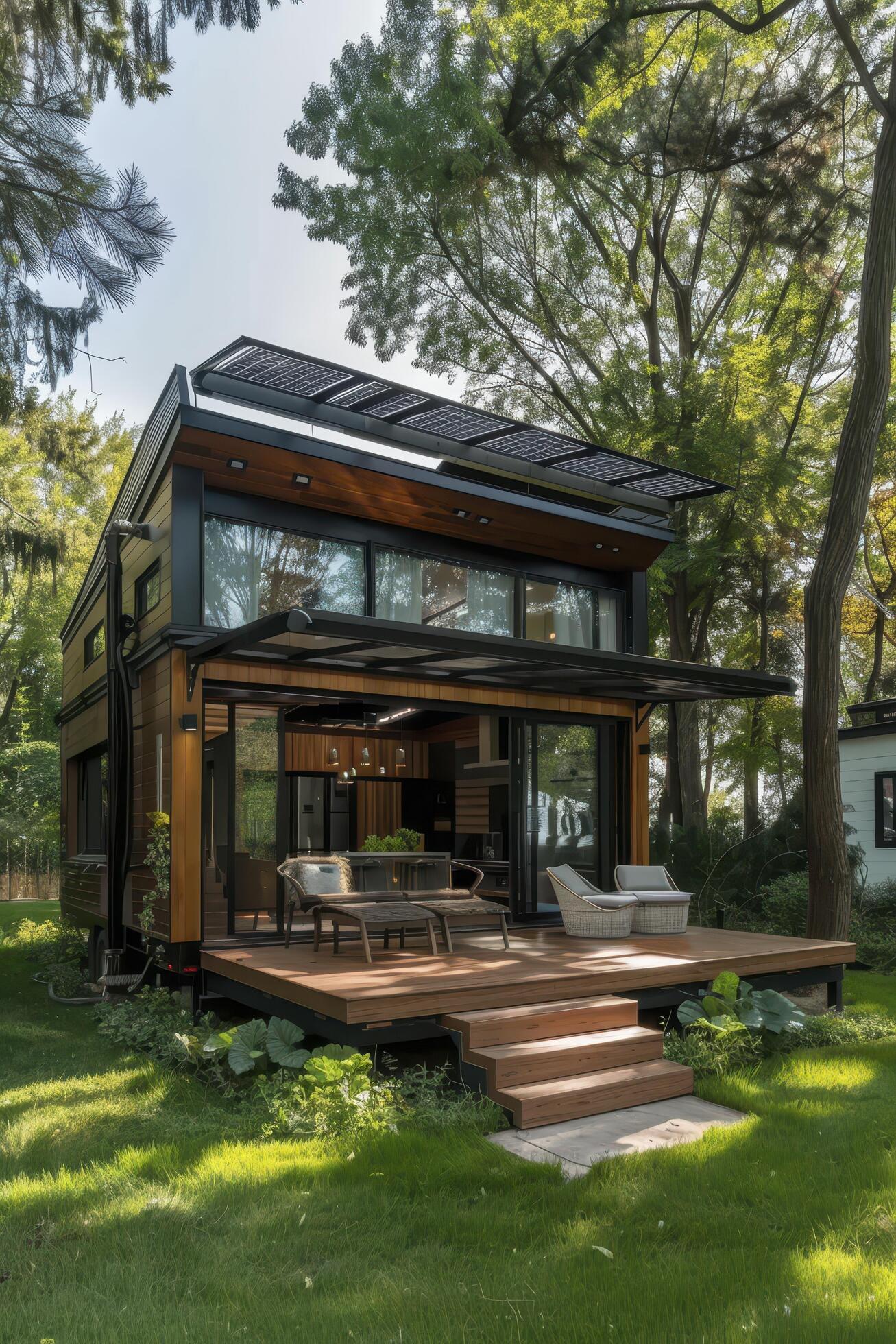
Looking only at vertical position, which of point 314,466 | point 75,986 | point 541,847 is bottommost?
point 75,986

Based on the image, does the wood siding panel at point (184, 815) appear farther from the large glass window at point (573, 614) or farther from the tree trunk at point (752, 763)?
the tree trunk at point (752, 763)

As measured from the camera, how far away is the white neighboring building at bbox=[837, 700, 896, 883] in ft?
42.9

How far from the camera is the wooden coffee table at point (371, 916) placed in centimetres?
703

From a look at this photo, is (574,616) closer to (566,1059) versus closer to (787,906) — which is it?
(787,906)

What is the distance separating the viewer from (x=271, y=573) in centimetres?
900

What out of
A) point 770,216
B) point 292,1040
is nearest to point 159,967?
point 292,1040

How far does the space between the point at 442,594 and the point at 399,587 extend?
0.55 m

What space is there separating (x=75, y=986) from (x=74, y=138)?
8.23 meters

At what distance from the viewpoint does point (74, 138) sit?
672cm

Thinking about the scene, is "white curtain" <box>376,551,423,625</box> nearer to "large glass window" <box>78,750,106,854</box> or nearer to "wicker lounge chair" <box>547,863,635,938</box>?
"wicker lounge chair" <box>547,863,635,938</box>

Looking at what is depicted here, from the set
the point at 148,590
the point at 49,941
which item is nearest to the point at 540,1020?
the point at 148,590

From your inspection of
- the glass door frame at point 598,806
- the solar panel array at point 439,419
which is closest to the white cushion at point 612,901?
the glass door frame at point 598,806

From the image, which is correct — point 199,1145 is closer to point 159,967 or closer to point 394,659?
point 159,967

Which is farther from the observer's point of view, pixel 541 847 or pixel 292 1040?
pixel 541 847
